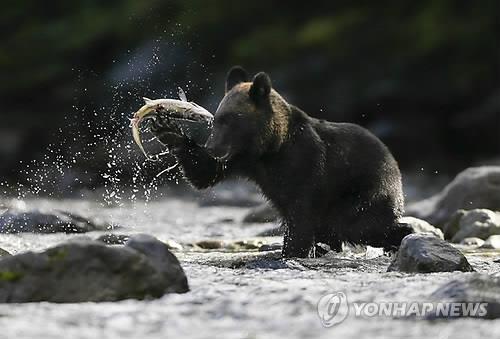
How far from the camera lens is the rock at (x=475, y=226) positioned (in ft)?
25.8

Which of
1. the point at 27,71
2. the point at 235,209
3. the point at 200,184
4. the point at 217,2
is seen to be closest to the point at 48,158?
the point at 27,71

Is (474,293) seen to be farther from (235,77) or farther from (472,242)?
(472,242)

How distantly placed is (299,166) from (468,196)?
3.57 meters

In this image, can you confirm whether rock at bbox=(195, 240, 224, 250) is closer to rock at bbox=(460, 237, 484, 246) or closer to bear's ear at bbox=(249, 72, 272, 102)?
bear's ear at bbox=(249, 72, 272, 102)

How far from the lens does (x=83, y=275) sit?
412 centimetres

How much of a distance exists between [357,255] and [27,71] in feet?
61.0

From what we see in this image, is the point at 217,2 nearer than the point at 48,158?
No

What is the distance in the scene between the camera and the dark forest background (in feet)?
59.1

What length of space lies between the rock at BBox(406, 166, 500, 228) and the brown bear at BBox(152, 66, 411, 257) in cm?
268

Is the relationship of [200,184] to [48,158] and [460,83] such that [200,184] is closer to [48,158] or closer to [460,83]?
[460,83]

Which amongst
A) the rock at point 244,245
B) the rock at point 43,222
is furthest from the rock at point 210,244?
the rock at point 43,222

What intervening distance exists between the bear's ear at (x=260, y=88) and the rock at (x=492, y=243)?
7.59 ft

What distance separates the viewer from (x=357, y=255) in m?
6.71

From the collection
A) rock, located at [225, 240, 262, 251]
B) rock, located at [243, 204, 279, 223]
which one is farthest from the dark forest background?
rock, located at [225, 240, 262, 251]
